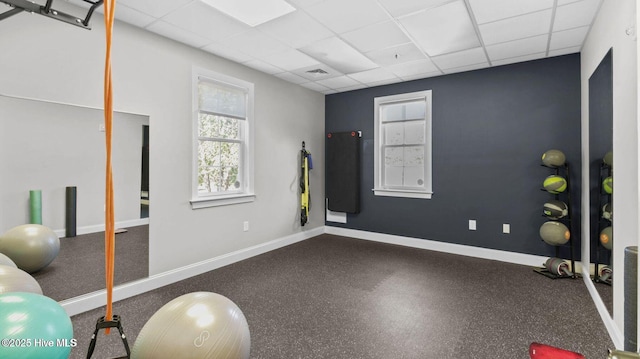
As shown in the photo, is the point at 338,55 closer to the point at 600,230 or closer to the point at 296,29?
the point at 296,29

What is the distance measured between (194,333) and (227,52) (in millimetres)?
3392

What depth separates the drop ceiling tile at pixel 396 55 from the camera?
3.68 m

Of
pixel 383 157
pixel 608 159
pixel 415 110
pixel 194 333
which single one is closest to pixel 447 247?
pixel 383 157

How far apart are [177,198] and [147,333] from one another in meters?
2.37

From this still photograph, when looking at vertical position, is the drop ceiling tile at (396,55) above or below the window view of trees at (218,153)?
above

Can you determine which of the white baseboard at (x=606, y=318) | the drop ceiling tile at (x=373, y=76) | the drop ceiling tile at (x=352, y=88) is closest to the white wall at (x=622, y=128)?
the white baseboard at (x=606, y=318)

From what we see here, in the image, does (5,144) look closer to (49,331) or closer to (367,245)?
(49,331)

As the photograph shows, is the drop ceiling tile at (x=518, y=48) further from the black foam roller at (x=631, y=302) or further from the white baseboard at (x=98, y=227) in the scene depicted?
the white baseboard at (x=98, y=227)

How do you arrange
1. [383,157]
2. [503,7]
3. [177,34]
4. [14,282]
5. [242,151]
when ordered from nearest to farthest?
1. [14,282]
2. [503,7]
3. [177,34]
4. [242,151]
5. [383,157]

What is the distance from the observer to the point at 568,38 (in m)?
3.38

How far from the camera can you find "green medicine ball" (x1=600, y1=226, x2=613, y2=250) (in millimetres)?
2412

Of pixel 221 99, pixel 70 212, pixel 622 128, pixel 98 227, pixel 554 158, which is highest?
pixel 221 99

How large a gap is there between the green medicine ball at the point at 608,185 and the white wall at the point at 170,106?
12.8 feet

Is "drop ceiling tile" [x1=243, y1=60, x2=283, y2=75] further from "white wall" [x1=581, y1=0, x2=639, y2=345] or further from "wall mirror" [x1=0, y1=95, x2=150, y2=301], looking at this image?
"white wall" [x1=581, y1=0, x2=639, y2=345]
